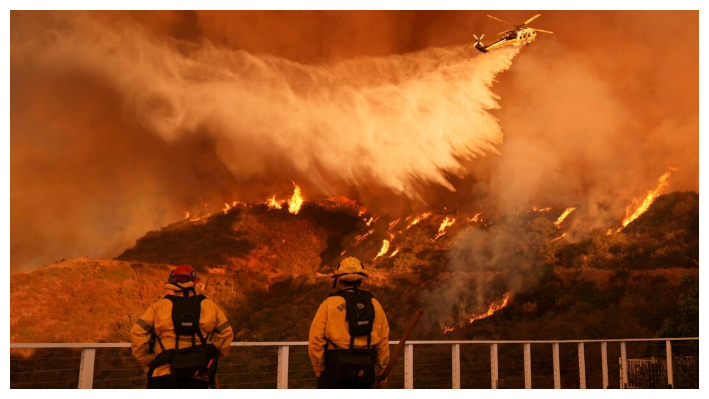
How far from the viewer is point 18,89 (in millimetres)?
17766

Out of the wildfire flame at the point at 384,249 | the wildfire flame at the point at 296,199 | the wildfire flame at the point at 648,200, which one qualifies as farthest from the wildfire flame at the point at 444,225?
the wildfire flame at the point at 648,200

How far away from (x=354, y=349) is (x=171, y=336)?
1496mm

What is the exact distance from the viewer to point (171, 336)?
5441 millimetres

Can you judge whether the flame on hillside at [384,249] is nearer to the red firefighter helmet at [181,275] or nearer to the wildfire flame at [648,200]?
the wildfire flame at [648,200]

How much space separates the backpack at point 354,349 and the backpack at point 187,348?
3.44 ft

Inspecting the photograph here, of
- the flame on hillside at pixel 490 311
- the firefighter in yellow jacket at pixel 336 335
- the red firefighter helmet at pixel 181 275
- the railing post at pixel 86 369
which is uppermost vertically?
the flame on hillside at pixel 490 311

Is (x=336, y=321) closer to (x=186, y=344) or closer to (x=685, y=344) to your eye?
(x=186, y=344)

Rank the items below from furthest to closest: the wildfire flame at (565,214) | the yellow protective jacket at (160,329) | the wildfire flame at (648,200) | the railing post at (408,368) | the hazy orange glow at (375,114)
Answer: the wildfire flame at (565,214), the wildfire flame at (648,200), the hazy orange glow at (375,114), the railing post at (408,368), the yellow protective jacket at (160,329)

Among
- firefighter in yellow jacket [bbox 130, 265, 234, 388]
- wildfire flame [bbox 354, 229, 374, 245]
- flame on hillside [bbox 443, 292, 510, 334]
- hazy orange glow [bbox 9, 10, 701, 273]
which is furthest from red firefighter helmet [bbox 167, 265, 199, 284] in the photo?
wildfire flame [bbox 354, 229, 374, 245]

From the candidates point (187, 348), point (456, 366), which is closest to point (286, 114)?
point (456, 366)

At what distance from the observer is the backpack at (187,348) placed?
17.7 feet

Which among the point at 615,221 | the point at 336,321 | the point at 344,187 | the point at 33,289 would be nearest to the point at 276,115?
the point at 344,187

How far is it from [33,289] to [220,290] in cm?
530

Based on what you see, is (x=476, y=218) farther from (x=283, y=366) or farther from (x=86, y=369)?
(x=86, y=369)
